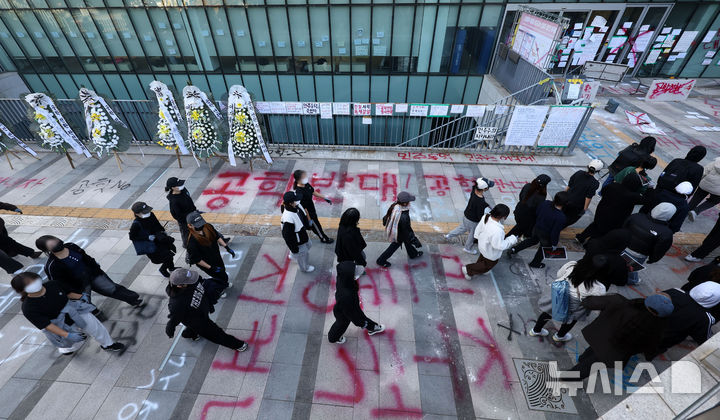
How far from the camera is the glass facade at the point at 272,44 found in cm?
1320

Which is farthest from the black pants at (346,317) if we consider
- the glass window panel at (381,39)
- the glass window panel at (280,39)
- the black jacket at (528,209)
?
the glass window panel at (280,39)

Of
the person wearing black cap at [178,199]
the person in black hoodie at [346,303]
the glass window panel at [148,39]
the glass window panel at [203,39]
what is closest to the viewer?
the person in black hoodie at [346,303]

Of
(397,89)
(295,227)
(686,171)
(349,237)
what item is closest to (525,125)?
(686,171)

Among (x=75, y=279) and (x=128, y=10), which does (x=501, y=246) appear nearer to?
(x=75, y=279)

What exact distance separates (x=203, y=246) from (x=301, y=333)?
2.44 meters

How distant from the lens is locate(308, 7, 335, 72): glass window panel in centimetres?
1316

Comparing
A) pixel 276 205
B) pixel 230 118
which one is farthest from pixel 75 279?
pixel 230 118

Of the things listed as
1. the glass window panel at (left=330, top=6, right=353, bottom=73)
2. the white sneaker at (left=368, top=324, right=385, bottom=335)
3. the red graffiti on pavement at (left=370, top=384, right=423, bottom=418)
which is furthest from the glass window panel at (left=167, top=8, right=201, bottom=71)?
the red graffiti on pavement at (left=370, top=384, right=423, bottom=418)

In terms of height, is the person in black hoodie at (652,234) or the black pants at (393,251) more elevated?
the person in black hoodie at (652,234)

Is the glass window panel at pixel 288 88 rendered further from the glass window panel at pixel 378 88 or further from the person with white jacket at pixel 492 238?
the person with white jacket at pixel 492 238

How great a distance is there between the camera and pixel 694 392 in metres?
3.79

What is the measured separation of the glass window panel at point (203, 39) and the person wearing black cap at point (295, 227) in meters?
12.7

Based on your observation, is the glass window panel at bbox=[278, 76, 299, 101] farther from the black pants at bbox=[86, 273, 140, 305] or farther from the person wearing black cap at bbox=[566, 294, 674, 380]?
the person wearing black cap at bbox=[566, 294, 674, 380]

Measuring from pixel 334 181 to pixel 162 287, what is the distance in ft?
18.6
